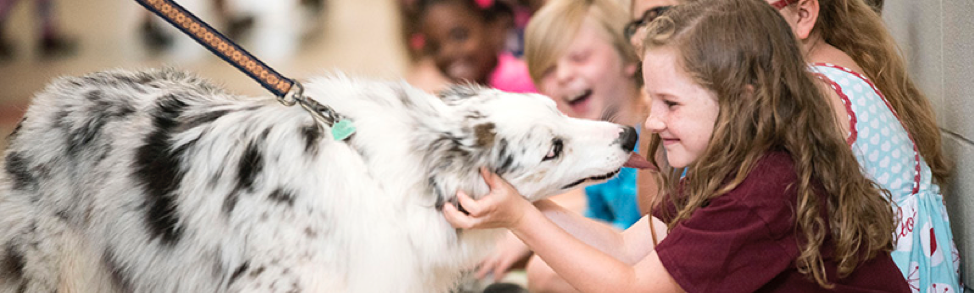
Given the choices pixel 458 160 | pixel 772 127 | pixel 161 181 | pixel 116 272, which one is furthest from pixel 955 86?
pixel 116 272

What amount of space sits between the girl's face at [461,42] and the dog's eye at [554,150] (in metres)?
2.08

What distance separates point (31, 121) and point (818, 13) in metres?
1.73

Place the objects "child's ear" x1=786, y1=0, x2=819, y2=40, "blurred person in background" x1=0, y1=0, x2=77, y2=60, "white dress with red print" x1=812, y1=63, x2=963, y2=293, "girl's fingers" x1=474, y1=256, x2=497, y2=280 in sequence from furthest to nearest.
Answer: "blurred person in background" x1=0, y1=0, x2=77, y2=60 < "girl's fingers" x1=474, y1=256, x2=497, y2=280 < "child's ear" x1=786, y1=0, x2=819, y2=40 < "white dress with red print" x1=812, y1=63, x2=963, y2=293

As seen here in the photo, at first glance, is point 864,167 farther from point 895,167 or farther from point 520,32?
point 520,32

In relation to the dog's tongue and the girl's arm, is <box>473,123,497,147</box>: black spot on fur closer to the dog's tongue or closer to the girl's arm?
the girl's arm

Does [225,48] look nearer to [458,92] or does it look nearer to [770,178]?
[458,92]

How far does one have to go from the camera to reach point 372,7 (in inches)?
144

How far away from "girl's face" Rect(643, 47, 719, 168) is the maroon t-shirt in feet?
0.40

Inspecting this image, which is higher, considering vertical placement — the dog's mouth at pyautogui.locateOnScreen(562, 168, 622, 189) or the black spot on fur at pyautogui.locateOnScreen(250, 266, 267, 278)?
the dog's mouth at pyautogui.locateOnScreen(562, 168, 622, 189)

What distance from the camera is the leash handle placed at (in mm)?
1320

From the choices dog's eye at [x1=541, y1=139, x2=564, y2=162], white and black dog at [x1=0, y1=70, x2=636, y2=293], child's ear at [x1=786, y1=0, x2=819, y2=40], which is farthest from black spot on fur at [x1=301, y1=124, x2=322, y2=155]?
child's ear at [x1=786, y1=0, x2=819, y2=40]

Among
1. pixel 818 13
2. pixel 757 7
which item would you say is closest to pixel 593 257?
pixel 757 7

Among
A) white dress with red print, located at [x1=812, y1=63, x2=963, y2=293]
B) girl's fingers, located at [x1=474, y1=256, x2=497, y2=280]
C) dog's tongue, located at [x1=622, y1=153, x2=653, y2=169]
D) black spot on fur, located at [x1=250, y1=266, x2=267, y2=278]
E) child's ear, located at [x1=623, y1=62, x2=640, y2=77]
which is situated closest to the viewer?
black spot on fur, located at [x1=250, y1=266, x2=267, y2=278]

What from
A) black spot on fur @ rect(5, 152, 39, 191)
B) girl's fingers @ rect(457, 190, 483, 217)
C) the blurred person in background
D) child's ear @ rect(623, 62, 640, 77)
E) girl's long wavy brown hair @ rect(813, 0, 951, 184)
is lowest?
the blurred person in background
